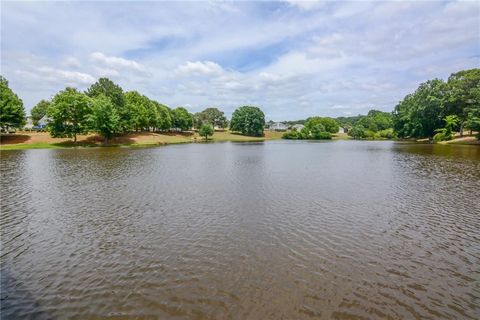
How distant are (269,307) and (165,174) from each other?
2670 cm

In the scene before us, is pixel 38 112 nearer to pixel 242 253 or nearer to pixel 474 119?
pixel 242 253

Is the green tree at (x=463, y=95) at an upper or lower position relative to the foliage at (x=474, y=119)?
upper

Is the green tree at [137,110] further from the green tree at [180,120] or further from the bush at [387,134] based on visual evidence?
the bush at [387,134]

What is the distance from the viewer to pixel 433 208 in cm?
1855

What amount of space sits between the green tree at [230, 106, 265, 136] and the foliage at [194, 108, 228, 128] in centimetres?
2167

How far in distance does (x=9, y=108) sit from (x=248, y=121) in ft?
374

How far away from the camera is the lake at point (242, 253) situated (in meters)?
8.62

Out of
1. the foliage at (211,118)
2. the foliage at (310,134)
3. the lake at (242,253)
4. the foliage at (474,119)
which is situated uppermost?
the foliage at (211,118)

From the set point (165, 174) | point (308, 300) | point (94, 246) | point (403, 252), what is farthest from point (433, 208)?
point (165, 174)

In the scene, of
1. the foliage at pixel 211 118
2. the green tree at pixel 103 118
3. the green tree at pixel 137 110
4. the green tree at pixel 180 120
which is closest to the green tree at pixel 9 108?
the green tree at pixel 103 118

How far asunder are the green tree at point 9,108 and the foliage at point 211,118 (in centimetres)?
10640

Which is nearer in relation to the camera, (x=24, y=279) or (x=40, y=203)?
(x=24, y=279)

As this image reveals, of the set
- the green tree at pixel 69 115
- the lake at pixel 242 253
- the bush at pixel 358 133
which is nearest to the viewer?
the lake at pixel 242 253

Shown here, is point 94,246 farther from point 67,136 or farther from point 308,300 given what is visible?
point 67,136
